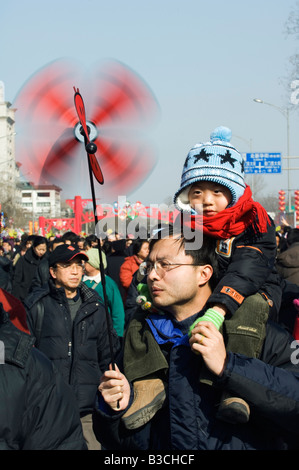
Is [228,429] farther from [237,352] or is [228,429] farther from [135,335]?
[135,335]

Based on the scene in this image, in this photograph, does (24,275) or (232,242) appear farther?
(24,275)

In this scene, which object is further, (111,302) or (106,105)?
(111,302)

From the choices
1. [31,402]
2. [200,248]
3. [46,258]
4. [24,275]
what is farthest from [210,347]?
[24,275]

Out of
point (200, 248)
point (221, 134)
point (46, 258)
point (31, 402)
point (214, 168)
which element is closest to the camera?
point (31, 402)

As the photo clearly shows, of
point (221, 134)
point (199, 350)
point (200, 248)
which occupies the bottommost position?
point (199, 350)

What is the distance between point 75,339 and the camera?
516 cm

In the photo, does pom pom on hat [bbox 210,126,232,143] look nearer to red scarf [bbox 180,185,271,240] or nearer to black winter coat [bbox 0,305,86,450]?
red scarf [bbox 180,185,271,240]

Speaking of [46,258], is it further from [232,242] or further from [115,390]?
[115,390]

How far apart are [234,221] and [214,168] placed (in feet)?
0.95

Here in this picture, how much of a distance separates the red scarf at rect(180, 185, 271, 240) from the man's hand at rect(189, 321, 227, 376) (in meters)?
0.51

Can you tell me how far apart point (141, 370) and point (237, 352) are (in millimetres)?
401

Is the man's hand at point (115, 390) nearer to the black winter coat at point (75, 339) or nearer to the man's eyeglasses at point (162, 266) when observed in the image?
the man's eyeglasses at point (162, 266)

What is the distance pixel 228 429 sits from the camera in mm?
2523

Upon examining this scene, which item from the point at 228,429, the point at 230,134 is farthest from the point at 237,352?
the point at 230,134
